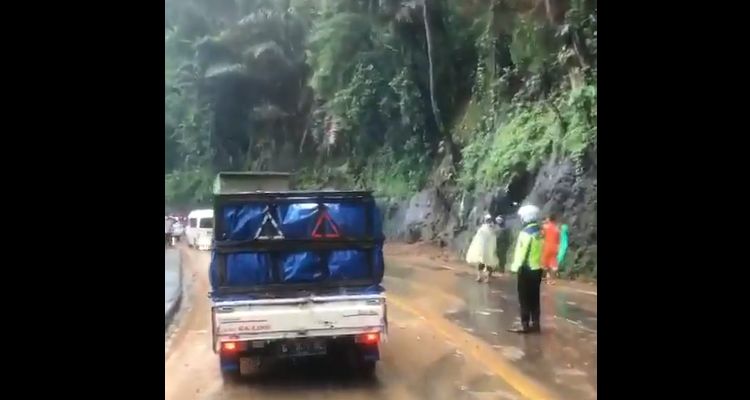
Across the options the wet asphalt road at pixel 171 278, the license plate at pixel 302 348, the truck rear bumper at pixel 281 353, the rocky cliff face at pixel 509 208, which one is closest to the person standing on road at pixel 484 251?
the rocky cliff face at pixel 509 208

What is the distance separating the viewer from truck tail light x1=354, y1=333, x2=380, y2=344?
3.02 meters

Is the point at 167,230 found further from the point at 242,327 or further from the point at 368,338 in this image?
the point at 368,338

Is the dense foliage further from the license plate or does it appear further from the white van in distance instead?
the license plate

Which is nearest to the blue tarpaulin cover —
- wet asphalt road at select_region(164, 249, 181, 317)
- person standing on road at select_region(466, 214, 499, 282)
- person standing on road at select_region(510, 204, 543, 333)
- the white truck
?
the white truck

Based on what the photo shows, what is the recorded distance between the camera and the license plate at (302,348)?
9.82ft

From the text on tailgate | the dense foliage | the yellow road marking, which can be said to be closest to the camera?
the text on tailgate

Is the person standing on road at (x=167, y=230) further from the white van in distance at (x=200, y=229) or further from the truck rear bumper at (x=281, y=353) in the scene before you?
the truck rear bumper at (x=281, y=353)

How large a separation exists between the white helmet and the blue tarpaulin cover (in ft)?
1.89

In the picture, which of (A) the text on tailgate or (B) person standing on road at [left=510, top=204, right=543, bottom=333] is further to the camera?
(B) person standing on road at [left=510, top=204, right=543, bottom=333]

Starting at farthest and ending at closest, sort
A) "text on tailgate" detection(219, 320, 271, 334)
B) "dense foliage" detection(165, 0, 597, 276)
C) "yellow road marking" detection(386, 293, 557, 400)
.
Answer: "dense foliage" detection(165, 0, 597, 276) < "yellow road marking" detection(386, 293, 557, 400) < "text on tailgate" detection(219, 320, 271, 334)

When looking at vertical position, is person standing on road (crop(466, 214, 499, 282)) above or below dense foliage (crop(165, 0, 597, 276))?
below

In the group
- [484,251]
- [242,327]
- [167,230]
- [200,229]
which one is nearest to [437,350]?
[484,251]

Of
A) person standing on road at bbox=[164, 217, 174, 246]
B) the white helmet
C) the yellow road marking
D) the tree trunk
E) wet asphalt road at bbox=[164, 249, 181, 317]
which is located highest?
the tree trunk
